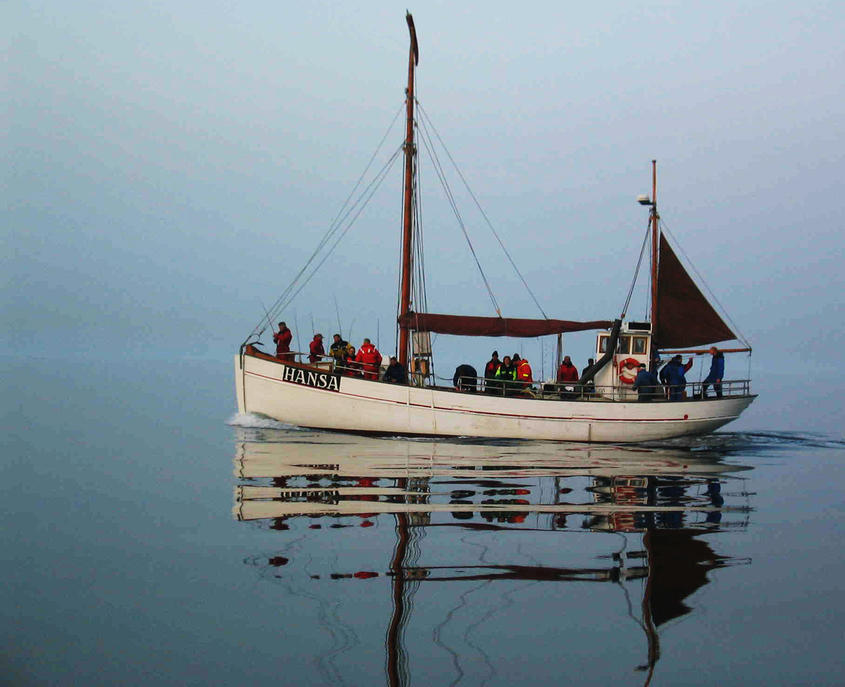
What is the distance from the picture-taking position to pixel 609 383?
30203mm

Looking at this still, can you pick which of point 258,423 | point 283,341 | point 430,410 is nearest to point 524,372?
point 430,410

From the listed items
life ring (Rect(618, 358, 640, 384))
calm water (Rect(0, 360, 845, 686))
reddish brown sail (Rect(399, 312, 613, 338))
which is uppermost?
reddish brown sail (Rect(399, 312, 613, 338))

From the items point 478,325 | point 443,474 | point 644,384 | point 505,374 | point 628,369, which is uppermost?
point 478,325

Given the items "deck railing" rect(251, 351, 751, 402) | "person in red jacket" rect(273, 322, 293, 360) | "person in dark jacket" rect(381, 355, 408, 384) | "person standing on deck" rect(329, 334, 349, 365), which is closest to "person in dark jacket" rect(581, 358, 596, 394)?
"deck railing" rect(251, 351, 751, 402)

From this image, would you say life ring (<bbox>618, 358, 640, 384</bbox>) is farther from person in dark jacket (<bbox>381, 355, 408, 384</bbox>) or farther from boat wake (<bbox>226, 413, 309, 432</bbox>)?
boat wake (<bbox>226, 413, 309, 432</bbox>)

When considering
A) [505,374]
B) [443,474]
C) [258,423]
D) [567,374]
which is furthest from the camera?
[258,423]

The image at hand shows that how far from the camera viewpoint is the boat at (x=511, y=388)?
92.8 feet

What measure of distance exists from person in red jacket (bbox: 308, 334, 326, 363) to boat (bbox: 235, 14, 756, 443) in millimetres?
165

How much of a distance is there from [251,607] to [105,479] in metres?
12.9

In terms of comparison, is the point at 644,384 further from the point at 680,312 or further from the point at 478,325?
the point at 478,325

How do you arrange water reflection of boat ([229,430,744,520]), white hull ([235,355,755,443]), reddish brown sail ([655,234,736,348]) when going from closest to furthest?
water reflection of boat ([229,430,744,520]), white hull ([235,355,755,443]), reddish brown sail ([655,234,736,348])

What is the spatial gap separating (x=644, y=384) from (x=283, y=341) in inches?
509

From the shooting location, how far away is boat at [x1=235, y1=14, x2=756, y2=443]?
28297mm

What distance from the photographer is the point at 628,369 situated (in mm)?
30203
